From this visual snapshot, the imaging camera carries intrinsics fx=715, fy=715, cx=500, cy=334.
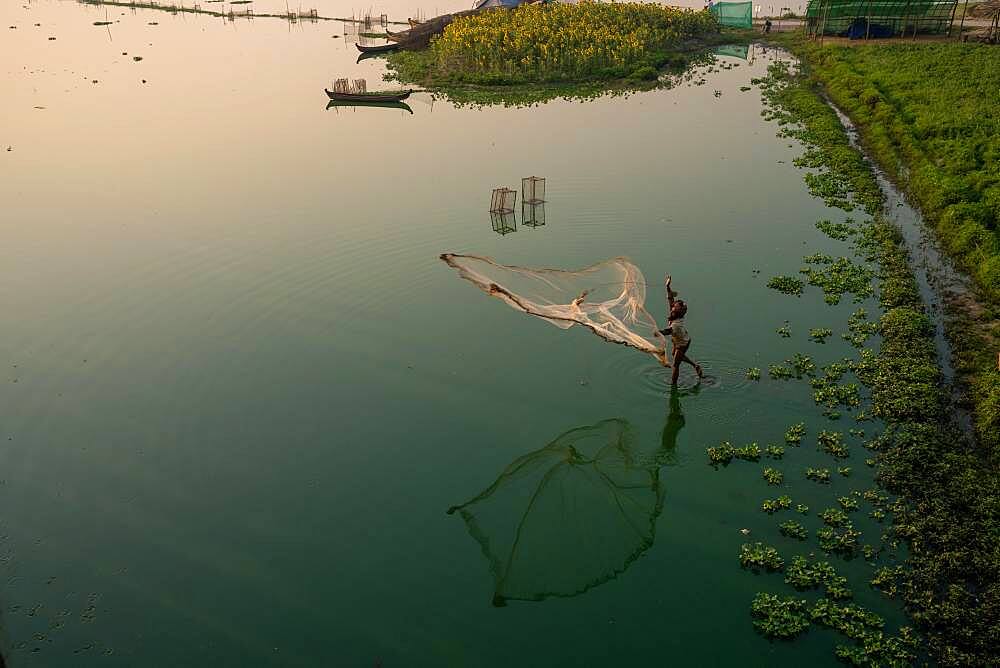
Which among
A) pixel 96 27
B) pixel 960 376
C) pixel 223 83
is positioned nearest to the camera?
pixel 960 376

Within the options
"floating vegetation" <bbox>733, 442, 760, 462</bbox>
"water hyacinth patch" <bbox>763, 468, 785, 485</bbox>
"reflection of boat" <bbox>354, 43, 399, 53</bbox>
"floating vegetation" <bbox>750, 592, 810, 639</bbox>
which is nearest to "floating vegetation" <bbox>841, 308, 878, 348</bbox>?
"floating vegetation" <bbox>733, 442, 760, 462</bbox>

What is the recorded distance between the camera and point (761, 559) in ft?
26.2

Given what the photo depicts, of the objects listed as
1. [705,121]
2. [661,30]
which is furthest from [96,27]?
[705,121]

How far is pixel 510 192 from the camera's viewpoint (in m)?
17.5

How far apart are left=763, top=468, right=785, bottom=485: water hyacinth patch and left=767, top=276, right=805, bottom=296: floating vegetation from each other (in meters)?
5.49

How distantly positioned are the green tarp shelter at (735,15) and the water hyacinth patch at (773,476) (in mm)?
39506

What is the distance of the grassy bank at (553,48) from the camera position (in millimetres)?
32344

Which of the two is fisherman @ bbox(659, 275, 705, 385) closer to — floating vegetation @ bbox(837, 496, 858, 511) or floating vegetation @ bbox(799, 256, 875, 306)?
floating vegetation @ bbox(837, 496, 858, 511)

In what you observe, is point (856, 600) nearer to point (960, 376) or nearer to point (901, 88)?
point (960, 376)

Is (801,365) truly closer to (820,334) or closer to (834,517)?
(820,334)

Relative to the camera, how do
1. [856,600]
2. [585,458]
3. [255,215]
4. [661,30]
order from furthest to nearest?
[661,30] < [255,215] < [585,458] < [856,600]

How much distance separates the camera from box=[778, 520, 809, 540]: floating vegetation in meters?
8.30

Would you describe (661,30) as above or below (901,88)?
above

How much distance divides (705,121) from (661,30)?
50.0ft
